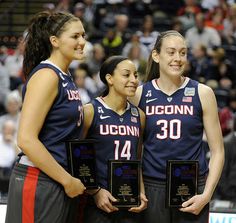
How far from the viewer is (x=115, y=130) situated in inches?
173

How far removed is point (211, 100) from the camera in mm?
4430

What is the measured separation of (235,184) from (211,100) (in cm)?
279

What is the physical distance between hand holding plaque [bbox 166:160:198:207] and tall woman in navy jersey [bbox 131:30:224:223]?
96 mm

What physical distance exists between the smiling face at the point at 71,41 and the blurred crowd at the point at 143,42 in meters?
4.66

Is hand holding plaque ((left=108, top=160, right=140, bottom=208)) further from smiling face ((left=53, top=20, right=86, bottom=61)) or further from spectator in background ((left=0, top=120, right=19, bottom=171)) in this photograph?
spectator in background ((left=0, top=120, right=19, bottom=171))

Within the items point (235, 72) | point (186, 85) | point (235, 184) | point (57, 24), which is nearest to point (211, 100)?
point (186, 85)

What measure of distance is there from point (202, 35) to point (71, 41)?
899 centimetres

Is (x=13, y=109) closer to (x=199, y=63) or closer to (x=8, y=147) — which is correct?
(x=8, y=147)

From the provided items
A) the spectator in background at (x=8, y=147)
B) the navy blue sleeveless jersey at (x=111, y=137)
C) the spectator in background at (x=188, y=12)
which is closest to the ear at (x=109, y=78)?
the navy blue sleeveless jersey at (x=111, y=137)

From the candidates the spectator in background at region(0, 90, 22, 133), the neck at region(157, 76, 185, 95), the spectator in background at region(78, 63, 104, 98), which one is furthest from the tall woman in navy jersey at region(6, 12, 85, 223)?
the spectator in background at region(78, 63, 104, 98)

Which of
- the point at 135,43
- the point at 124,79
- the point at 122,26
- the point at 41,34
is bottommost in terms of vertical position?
the point at 124,79

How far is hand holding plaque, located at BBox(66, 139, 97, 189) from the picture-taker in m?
4.07

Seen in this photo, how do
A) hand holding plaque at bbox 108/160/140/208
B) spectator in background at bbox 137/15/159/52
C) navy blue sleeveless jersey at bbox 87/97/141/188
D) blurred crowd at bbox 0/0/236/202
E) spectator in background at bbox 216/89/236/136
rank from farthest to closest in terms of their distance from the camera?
spectator in background at bbox 137/15/159/52 → blurred crowd at bbox 0/0/236/202 → spectator in background at bbox 216/89/236/136 → navy blue sleeveless jersey at bbox 87/97/141/188 → hand holding plaque at bbox 108/160/140/208

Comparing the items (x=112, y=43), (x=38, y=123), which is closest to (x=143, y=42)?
(x=112, y=43)
